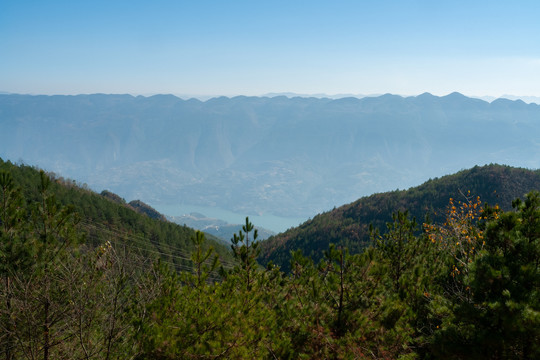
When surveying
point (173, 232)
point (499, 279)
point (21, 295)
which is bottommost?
point (173, 232)

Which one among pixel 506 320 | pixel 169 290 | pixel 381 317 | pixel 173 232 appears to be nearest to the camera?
pixel 506 320

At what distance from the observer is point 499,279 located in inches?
182

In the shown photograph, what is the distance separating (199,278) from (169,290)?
888 millimetres

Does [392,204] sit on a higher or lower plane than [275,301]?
lower

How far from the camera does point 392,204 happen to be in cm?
12112

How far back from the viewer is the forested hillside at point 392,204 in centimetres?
11106

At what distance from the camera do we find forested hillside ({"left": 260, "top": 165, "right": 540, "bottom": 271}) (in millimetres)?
111062

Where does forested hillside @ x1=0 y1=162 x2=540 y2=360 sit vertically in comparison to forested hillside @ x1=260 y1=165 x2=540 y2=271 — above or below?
above

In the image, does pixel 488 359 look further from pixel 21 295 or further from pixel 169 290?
pixel 21 295

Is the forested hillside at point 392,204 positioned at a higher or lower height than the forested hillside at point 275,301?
lower

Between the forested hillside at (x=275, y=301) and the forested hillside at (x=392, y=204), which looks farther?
the forested hillside at (x=392, y=204)

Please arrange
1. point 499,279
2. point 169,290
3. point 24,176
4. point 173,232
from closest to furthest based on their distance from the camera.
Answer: point 499,279
point 169,290
point 24,176
point 173,232

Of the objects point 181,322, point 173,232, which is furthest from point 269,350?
point 173,232

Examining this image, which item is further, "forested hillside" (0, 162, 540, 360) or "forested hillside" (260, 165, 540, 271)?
"forested hillside" (260, 165, 540, 271)
